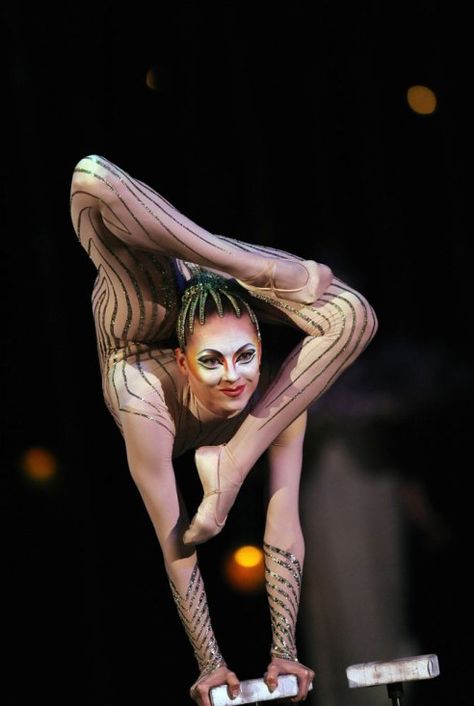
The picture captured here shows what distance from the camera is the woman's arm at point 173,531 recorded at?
270 centimetres

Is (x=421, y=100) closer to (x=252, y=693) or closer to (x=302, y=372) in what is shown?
(x=302, y=372)

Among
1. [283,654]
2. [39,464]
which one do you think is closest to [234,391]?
[283,654]

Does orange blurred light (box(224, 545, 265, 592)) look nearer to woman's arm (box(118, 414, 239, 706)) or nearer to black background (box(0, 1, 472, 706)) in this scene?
black background (box(0, 1, 472, 706))

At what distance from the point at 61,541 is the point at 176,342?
2.70 ft

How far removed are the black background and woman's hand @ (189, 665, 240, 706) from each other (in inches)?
28.3

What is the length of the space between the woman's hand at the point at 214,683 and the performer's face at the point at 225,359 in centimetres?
55

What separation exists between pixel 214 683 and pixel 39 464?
928 mm

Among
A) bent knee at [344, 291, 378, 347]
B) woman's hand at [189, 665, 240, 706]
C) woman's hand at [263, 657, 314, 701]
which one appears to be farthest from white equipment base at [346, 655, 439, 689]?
bent knee at [344, 291, 378, 347]

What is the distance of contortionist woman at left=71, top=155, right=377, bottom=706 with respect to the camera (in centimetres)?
260

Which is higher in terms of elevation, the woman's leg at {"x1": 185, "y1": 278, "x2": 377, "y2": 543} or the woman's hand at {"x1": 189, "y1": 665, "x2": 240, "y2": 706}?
the woman's leg at {"x1": 185, "y1": 278, "x2": 377, "y2": 543}

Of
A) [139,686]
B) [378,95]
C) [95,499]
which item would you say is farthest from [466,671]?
[378,95]

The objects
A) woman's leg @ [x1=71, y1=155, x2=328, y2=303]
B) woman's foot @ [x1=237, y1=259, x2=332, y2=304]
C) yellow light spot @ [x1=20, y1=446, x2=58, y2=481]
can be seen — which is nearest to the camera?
woman's leg @ [x1=71, y1=155, x2=328, y2=303]

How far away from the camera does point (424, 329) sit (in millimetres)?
3549

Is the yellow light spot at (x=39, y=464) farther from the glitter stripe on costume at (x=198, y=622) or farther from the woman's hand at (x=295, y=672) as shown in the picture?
the woman's hand at (x=295, y=672)
